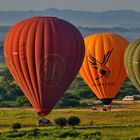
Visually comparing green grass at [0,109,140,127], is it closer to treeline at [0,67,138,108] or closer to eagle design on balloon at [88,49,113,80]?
eagle design on balloon at [88,49,113,80]

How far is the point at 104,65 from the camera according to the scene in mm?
58875

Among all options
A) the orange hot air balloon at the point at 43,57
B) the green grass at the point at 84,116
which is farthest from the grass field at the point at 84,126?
the orange hot air balloon at the point at 43,57

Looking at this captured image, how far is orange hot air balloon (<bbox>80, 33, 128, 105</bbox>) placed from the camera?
191ft

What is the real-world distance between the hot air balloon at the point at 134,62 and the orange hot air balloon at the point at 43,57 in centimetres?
575

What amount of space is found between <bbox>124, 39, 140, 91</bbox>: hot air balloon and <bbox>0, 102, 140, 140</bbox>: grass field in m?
3.89

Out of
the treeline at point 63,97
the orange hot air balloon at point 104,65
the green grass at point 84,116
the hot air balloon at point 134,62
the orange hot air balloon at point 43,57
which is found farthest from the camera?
the treeline at point 63,97

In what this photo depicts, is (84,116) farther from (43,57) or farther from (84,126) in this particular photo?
(43,57)

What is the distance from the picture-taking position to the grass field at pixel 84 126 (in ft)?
147

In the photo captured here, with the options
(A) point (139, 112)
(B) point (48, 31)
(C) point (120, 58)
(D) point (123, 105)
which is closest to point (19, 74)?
(B) point (48, 31)

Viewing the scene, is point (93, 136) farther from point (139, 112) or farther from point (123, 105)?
point (123, 105)

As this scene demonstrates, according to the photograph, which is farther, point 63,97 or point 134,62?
point 63,97

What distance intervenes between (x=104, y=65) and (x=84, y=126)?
372 inches

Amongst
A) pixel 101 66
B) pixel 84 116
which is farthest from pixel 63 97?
pixel 101 66

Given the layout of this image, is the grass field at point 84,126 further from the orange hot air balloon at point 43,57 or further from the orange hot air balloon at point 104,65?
the orange hot air balloon at point 104,65
